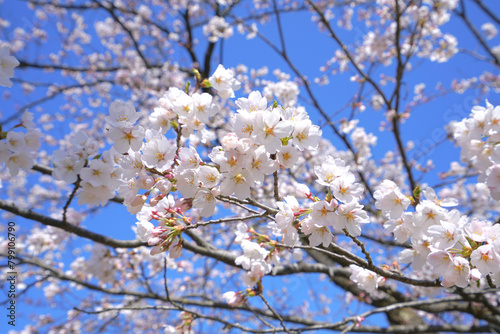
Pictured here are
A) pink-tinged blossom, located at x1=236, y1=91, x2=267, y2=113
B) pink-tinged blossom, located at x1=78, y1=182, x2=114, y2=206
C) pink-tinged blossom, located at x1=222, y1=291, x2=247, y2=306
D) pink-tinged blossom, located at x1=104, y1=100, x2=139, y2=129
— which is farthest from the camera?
pink-tinged blossom, located at x1=222, y1=291, x2=247, y2=306

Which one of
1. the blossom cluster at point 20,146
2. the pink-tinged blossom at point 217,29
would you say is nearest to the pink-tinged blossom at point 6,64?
the blossom cluster at point 20,146

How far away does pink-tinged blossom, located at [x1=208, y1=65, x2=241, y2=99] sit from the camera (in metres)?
1.54

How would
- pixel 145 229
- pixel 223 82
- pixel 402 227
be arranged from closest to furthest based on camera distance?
pixel 145 229, pixel 402 227, pixel 223 82

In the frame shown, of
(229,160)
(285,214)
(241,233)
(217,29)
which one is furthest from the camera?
(217,29)

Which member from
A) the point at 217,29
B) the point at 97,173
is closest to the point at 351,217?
the point at 97,173

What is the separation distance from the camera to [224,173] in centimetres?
116

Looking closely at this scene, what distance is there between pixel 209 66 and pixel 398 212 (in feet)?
16.9

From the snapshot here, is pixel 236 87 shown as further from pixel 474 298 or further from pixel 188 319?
pixel 474 298

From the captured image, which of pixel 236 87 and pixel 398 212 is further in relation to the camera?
pixel 236 87

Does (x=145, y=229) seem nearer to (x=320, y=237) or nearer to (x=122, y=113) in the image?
(x=122, y=113)

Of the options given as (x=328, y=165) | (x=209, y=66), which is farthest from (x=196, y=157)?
(x=209, y=66)

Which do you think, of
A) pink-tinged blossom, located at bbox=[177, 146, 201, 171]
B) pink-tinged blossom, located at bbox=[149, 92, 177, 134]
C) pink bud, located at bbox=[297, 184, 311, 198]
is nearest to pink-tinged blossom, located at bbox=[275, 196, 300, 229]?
pink bud, located at bbox=[297, 184, 311, 198]

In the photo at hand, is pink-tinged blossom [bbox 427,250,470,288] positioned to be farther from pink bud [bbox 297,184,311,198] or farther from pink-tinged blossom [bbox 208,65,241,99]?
pink-tinged blossom [bbox 208,65,241,99]

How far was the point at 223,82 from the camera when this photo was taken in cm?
156
